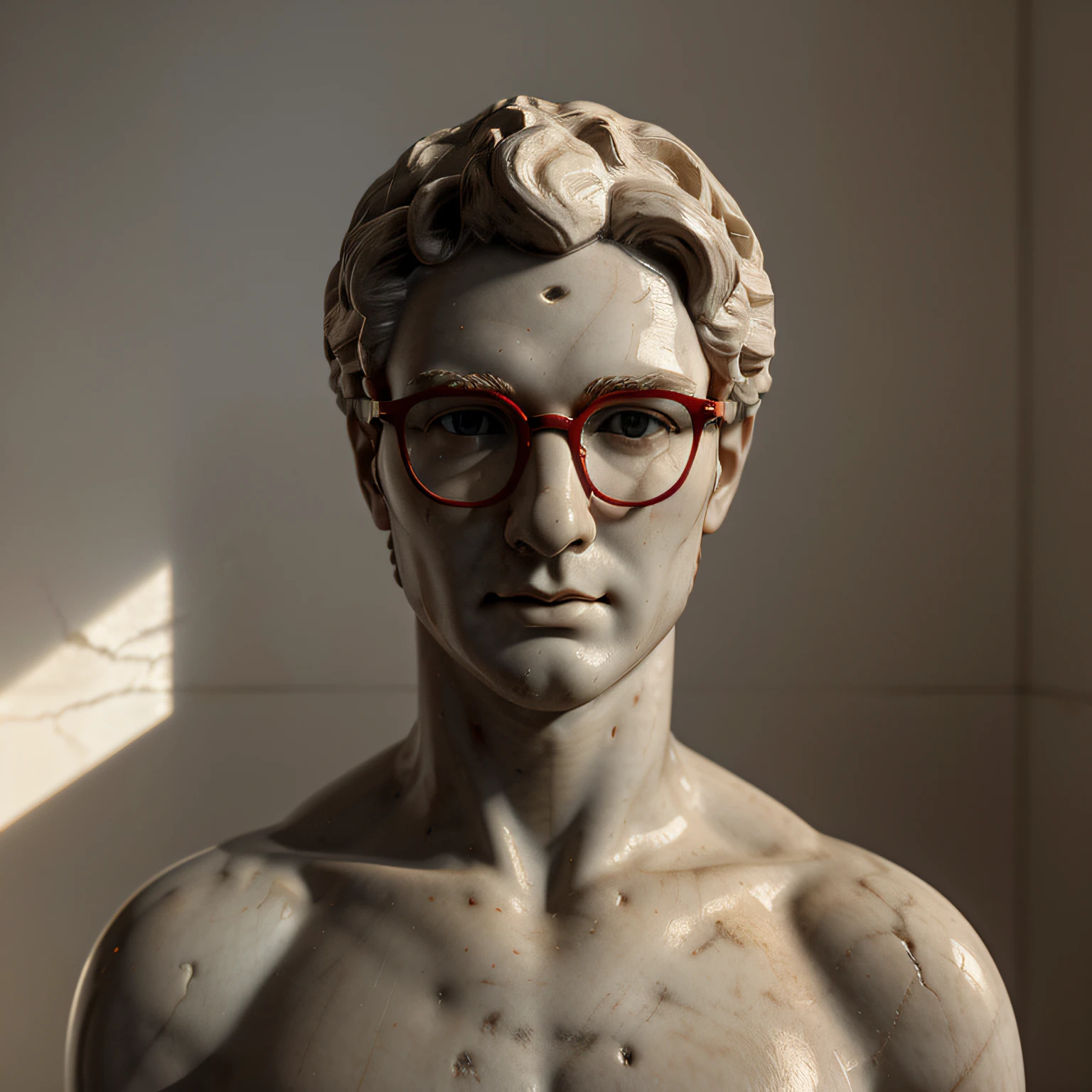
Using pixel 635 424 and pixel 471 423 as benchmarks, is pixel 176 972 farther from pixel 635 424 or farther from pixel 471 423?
pixel 635 424

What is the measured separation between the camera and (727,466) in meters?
1.48

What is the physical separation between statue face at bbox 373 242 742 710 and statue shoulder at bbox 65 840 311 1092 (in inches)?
16.2

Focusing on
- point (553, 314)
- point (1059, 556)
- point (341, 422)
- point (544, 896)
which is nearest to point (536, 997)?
point (544, 896)

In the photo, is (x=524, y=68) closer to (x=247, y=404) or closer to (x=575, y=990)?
(x=247, y=404)

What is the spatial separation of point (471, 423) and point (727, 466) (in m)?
0.40

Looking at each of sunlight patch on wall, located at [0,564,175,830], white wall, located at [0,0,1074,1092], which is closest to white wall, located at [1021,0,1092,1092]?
white wall, located at [0,0,1074,1092]

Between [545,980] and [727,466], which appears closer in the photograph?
[545,980]

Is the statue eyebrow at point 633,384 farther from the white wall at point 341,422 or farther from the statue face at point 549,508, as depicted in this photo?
the white wall at point 341,422

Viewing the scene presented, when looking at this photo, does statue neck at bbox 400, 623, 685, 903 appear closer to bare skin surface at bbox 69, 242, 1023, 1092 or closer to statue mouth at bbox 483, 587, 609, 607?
bare skin surface at bbox 69, 242, 1023, 1092

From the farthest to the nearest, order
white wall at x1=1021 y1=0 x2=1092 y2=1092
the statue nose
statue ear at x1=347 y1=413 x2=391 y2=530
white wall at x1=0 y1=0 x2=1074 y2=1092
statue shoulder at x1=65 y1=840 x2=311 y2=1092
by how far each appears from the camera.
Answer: white wall at x1=0 y1=0 x2=1074 y2=1092
white wall at x1=1021 y1=0 x2=1092 y2=1092
statue ear at x1=347 y1=413 x2=391 y2=530
statue shoulder at x1=65 y1=840 x2=311 y2=1092
the statue nose

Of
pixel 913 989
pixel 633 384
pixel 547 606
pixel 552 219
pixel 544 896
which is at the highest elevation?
pixel 552 219

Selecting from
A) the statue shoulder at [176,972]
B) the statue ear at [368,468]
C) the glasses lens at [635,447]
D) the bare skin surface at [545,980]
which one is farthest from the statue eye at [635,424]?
the statue shoulder at [176,972]

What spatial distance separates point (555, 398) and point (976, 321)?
1.77m

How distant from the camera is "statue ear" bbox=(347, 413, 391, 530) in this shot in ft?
4.72
